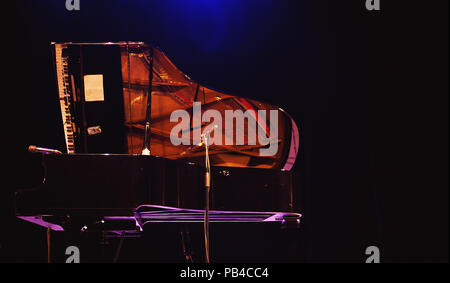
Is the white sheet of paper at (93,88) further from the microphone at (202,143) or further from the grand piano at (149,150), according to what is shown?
the microphone at (202,143)

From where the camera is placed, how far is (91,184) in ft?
8.20

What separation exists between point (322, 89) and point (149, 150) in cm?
195

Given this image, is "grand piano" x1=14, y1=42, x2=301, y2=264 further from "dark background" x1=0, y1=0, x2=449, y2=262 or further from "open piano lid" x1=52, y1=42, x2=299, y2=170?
"dark background" x1=0, y1=0, x2=449, y2=262

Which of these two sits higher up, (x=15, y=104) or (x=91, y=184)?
(x=15, y=104)

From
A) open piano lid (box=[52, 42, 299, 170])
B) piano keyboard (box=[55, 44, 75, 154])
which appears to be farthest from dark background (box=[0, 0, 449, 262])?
piano keyboard (box=[55, 44, 75, 154])

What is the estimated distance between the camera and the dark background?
3.65 metres

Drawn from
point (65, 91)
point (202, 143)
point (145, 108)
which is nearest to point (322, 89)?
point (202, 143)

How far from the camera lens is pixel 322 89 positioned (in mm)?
4090

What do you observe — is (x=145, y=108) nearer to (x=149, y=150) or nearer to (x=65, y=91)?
(x=149, y=150)

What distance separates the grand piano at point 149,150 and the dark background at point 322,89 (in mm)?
806

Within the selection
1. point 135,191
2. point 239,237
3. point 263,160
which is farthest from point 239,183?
point 239,237

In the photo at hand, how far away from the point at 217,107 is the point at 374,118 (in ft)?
4.99

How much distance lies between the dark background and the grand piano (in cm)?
81

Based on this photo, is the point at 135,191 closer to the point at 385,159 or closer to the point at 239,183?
the point at 239,183
